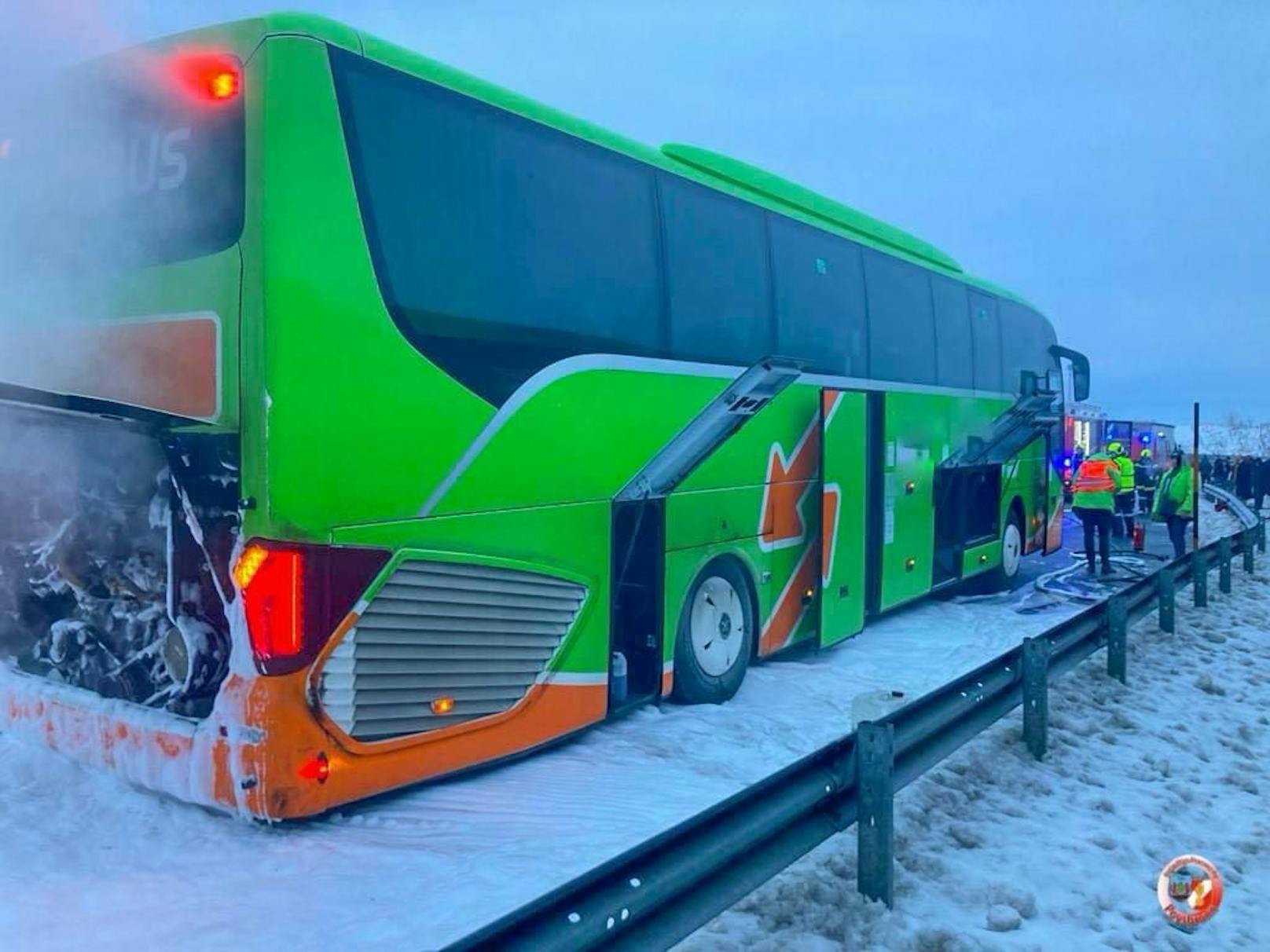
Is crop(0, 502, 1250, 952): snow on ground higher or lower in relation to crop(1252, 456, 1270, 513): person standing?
lower

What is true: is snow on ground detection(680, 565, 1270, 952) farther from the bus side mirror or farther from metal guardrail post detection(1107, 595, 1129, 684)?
the bus side mirror

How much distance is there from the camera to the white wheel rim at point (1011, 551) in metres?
12.6

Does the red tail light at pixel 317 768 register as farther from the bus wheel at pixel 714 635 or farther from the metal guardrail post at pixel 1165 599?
the metal guardrail post at pixel 1165 599

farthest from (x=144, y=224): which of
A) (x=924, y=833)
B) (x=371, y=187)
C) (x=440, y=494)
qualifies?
(x=924, y=833)

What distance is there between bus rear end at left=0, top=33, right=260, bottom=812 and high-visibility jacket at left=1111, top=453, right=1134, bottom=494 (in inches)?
487

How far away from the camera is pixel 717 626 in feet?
23.4

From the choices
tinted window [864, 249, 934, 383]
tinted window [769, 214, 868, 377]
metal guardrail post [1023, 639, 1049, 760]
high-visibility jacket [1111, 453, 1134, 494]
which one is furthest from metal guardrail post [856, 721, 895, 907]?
high-visibility jacket [1111, 453, 1134, 494]

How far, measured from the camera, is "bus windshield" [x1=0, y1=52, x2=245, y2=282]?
14.4 ft

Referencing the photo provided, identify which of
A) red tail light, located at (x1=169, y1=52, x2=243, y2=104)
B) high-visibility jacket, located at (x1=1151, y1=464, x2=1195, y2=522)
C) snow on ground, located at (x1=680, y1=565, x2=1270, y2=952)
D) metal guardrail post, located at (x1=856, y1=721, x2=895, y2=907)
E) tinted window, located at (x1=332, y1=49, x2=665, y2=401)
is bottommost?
snow on ground, located at (x1=680, y1=565, x2=1270, y2=952)

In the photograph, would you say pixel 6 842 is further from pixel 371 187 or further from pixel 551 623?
pixel 371 187

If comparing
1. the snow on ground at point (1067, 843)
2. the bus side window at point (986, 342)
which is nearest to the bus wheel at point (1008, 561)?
the bus side window at point (986, 342)

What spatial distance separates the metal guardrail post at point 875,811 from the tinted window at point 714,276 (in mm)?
3230

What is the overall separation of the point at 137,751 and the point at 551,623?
204 cm

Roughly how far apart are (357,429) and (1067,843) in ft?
11.8
